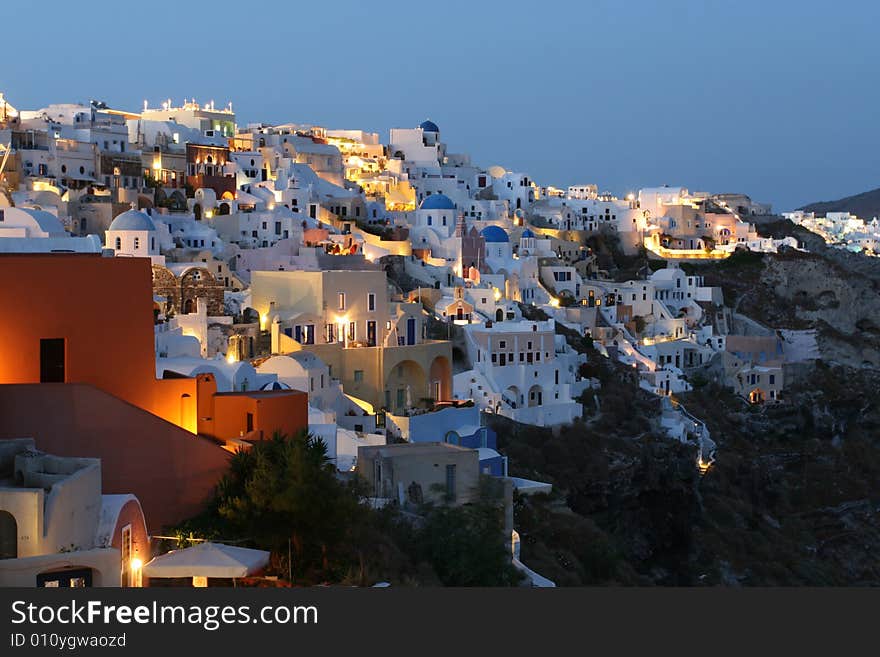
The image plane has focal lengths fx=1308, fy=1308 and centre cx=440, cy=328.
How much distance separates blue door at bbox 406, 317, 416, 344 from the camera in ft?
127

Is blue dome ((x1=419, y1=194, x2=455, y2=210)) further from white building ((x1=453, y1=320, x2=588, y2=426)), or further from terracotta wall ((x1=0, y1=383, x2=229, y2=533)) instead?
terracotta wall ((x1=0, y1=383, x2=229, y2=533))

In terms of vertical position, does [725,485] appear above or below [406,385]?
below

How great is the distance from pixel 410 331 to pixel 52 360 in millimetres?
21337

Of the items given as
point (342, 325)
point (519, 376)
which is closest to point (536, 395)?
point (519, 376)

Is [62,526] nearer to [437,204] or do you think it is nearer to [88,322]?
[88,322]

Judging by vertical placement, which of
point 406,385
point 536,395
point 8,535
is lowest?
point 536,395

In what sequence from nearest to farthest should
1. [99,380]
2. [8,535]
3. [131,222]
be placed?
1. [8,535]
2. [99,380]
3. [131,222]

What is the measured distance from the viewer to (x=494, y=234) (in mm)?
55062

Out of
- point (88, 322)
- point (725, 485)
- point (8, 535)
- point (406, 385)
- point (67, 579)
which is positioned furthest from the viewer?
point (725, 485)

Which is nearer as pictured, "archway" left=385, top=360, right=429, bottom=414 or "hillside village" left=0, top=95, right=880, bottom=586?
"hillside village" left=0, top=95, right=880, bottom=586

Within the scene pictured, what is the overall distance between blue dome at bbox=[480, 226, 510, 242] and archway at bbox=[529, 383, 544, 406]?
48.8 ft

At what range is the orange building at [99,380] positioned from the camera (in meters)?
16.9

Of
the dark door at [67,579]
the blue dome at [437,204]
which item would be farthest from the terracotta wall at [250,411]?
the blue dome at [437,204]

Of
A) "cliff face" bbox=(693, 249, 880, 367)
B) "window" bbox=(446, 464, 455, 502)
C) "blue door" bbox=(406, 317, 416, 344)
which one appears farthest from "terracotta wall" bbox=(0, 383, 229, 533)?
"cliff face" bbox=(693, 249, 880, 367)
